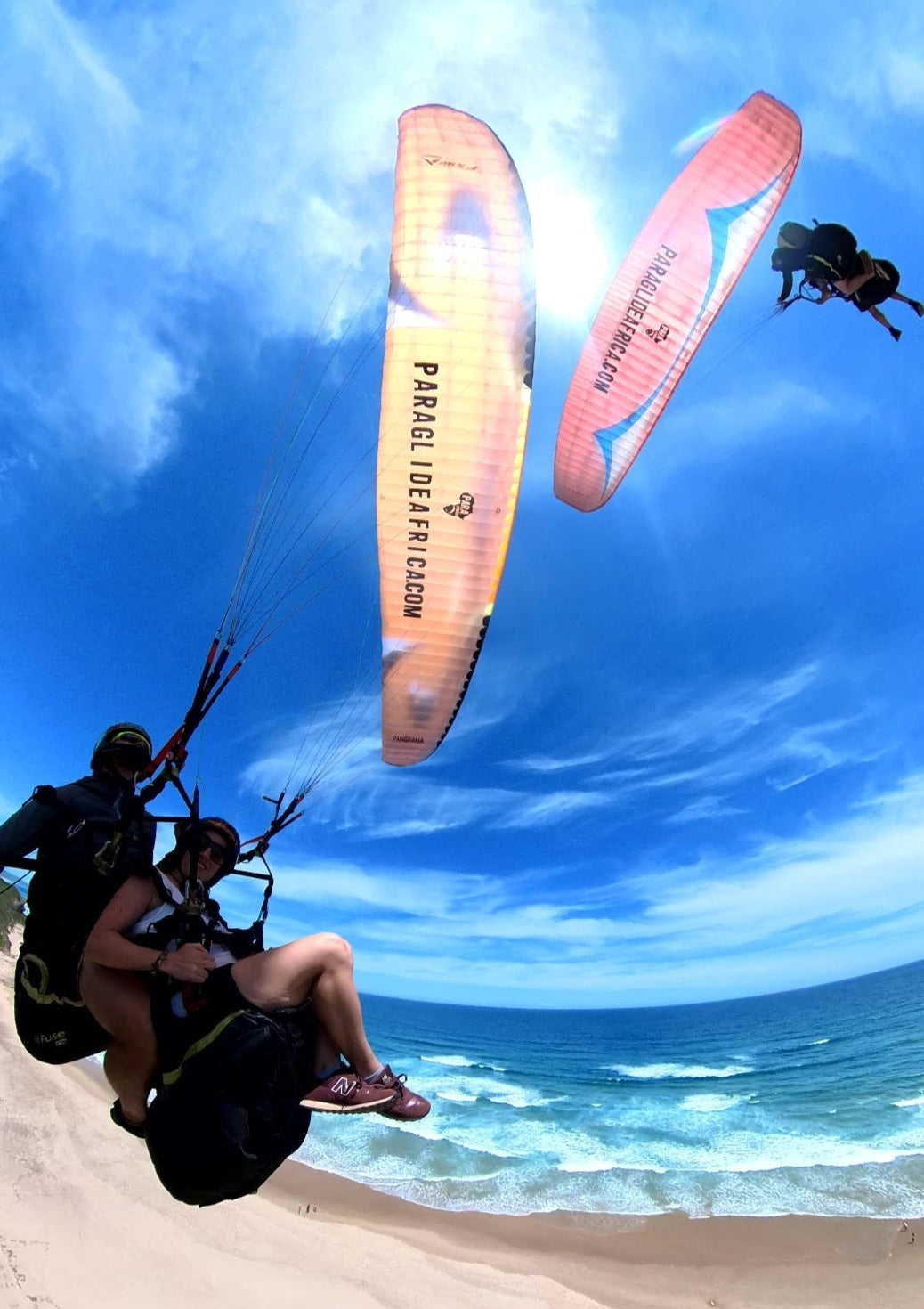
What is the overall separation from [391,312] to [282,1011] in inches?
178

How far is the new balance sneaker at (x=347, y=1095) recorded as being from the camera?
3.22 meters

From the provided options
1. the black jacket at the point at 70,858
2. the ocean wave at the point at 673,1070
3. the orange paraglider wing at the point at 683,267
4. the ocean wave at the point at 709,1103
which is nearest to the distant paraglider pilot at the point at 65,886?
the black jacket at the point at 70,858

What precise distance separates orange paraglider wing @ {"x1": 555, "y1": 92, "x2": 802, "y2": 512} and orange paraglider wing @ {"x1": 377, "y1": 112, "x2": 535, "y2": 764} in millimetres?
2748

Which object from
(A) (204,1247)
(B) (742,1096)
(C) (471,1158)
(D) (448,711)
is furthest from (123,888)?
(B) (742,1096)

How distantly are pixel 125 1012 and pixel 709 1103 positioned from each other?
35.5 meters

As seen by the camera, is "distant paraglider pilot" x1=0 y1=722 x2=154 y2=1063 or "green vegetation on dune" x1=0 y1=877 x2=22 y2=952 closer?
"distant paraglider pilot" x1=0 y1=722 x2=154 y2=1063

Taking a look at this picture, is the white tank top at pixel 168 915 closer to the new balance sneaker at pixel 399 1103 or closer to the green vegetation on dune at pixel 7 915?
the new balance sneaker at pixel 399 1103

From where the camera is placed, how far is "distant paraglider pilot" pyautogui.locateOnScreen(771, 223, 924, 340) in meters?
7.24

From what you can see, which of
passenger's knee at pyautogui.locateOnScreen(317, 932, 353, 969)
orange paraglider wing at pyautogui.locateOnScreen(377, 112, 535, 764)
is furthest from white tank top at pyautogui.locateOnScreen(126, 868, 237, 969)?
orange paraglider wing at pyautogui.locateOnScreen(377, 112, 535, 764)

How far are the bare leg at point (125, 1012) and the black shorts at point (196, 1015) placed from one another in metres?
0.07

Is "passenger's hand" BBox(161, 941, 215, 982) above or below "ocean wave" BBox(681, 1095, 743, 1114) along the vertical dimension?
below

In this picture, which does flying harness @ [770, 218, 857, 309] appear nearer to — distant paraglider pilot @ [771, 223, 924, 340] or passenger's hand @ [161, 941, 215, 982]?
distant paraglider pilot @ [771, 223, 924, 340]

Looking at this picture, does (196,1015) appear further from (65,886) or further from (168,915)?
(65,886)

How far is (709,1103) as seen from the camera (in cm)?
3108
